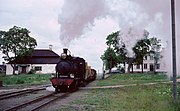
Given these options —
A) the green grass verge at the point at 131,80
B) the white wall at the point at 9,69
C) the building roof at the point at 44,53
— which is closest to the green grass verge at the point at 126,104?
the green grass verge at the point at 131,80

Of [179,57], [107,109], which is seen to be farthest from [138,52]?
[107,109]

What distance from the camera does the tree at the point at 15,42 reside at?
76.9 meters

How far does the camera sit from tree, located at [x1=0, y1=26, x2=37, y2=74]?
76.9 meters

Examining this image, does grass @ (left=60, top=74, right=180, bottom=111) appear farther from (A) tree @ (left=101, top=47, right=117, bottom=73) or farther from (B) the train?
(A) tree @ (left=101, top=47, right=117, bottom=73)

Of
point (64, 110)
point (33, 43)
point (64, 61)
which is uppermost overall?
point (33, 43)

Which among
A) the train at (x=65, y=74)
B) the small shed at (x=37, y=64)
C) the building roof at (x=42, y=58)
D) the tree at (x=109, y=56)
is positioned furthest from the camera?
the building roof at (x=42, y=58)

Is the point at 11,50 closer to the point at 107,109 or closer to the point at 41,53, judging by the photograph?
the point at 41,53

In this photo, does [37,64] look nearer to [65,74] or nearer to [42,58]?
[42,58]

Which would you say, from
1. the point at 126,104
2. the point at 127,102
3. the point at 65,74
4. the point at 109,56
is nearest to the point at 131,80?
the point at 65,74

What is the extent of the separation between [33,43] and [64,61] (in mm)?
54619

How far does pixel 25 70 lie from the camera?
286 feet

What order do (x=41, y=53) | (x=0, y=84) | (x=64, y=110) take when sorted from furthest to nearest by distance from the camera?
(x=41, y=53) → (x=0, y=84) → (x=64, y=110)

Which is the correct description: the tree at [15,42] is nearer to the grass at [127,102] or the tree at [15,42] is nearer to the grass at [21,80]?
the grass at [21,80]

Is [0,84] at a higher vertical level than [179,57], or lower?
lower
